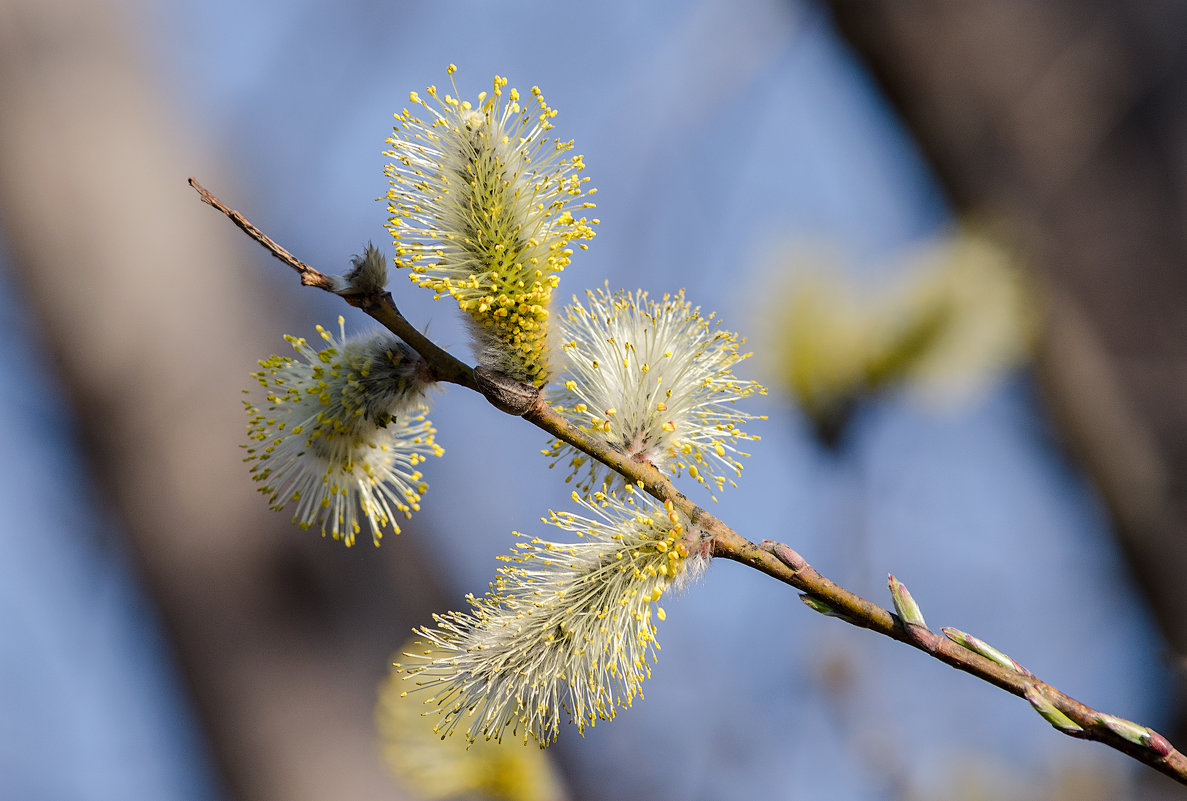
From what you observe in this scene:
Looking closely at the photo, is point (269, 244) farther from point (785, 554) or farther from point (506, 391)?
point (785, 554)

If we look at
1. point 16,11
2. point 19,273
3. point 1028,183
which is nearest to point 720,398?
point 1028,183

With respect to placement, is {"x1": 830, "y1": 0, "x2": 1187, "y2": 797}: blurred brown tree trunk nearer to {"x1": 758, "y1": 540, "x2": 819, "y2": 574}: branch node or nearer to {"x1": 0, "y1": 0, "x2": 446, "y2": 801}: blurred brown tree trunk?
{"x1": 758, "y1": 540, "x2": 819, "y2": 574}: branch node

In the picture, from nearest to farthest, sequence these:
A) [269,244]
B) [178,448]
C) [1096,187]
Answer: [269,244] < [1096,187] < [178,448]

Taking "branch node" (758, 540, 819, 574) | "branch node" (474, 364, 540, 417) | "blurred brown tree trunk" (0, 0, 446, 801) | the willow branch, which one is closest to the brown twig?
the willow branch

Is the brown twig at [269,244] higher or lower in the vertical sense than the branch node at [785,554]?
lower

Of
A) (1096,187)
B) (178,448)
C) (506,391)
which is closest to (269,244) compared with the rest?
(506,391)

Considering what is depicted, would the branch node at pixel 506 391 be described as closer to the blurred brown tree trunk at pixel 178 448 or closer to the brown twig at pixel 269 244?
the brown twig at pixel 269 244

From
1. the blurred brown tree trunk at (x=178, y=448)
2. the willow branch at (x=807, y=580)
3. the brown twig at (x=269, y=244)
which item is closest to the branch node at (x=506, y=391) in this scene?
the willow branch at (x=807, y=580)

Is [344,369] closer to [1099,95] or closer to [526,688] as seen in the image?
[526,688]
